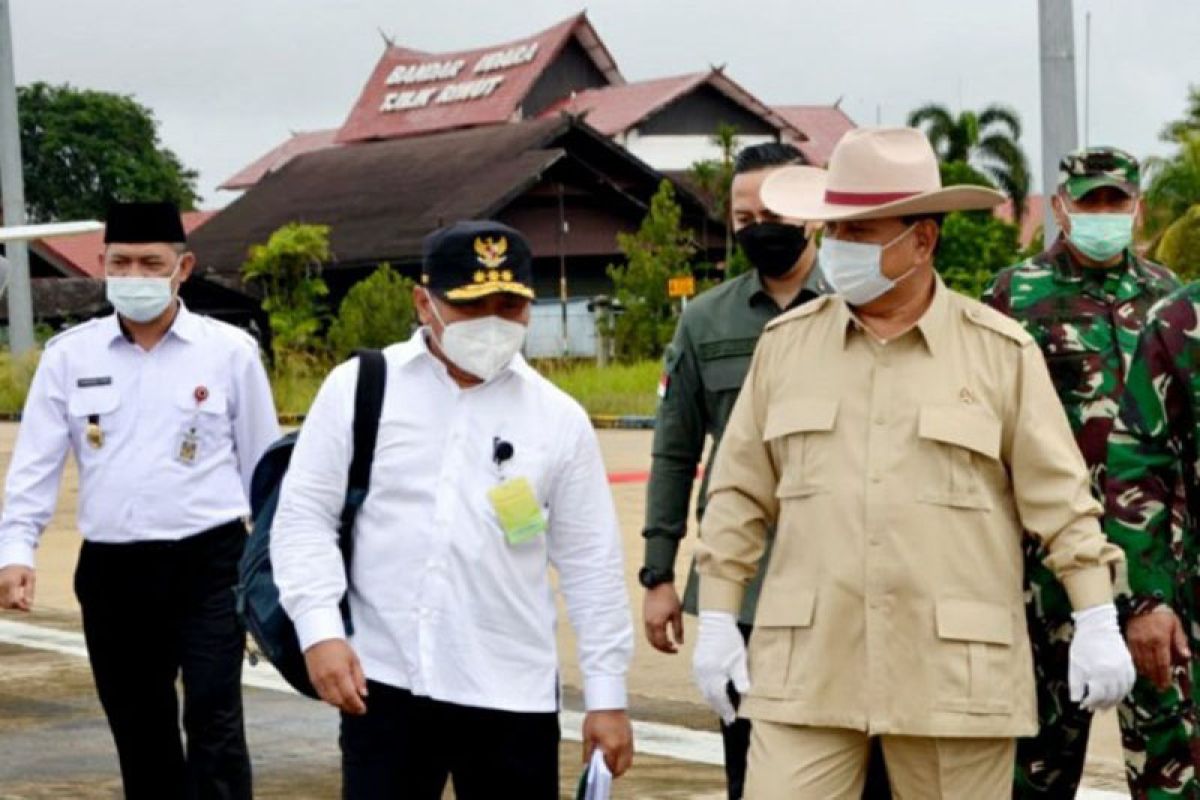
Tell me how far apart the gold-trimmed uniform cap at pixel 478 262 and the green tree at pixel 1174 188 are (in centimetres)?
4076

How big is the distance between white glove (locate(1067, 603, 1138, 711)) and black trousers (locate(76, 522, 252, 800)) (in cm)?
313

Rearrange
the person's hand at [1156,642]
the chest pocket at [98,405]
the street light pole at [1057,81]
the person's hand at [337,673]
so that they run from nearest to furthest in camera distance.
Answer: the person's hand at [337,673], the person's hand at [1156,642], the chest pocket at [98,405], the street light pole at [1057,81]

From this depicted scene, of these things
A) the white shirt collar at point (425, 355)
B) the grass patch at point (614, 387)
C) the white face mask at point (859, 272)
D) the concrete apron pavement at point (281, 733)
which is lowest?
the concrete apron pavement at point (281, 733)

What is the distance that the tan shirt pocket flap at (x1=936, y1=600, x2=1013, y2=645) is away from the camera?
5.37m

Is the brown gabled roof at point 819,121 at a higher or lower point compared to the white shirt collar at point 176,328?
higher

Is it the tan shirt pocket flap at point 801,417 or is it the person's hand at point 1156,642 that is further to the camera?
the person's hand at point 1156,642

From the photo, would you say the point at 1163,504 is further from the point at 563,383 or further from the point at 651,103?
the point at 651,103

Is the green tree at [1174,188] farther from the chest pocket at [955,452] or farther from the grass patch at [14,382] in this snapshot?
the chest pocket at [955,452]

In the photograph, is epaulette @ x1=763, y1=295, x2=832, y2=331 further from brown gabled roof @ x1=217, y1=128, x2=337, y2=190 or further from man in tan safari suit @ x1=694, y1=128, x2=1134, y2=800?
brown gabled roof @ x1=217, y1=128, x2=337, y2=190

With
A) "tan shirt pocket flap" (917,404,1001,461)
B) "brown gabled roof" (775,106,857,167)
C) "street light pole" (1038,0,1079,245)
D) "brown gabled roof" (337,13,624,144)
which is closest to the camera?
"tan shirt pocket flap" (917,404,1001,461)

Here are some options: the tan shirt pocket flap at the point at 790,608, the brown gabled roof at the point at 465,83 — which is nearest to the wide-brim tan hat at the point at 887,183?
the tan shirt pocket flap at the point at 790,608

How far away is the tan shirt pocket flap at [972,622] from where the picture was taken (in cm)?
537

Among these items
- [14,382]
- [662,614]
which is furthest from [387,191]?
[662,614]

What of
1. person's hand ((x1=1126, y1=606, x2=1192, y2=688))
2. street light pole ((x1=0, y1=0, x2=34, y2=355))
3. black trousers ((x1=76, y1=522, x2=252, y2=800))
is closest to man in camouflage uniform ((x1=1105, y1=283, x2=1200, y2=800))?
person's hand ((x1=1126, y1=606, x2=1192, y2=688))
